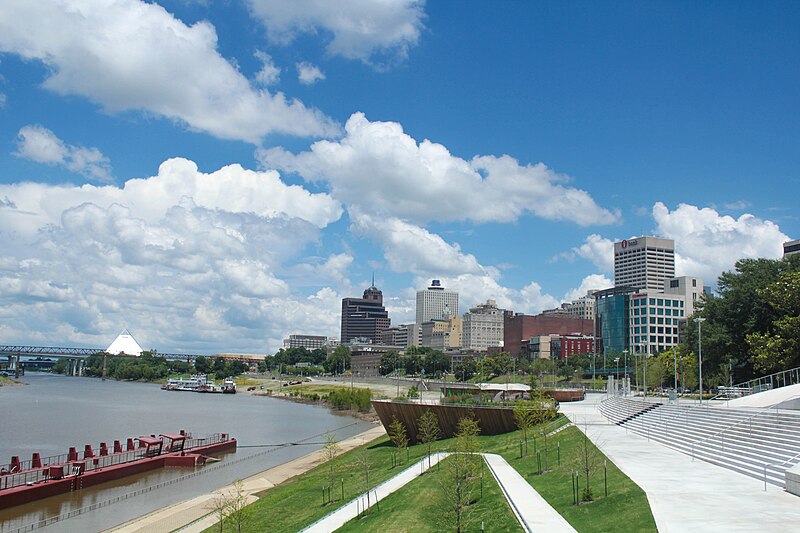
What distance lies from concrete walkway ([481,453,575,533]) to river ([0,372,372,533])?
2278 centimetres

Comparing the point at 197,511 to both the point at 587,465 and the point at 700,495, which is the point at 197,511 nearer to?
the point at 587,465

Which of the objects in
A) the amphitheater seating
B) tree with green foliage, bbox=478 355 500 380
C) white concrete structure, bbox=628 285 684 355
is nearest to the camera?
the amphitheater seating

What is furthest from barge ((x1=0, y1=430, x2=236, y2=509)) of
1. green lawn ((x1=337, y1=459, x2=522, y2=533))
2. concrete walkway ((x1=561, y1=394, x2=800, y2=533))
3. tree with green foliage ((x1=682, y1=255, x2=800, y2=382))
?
tree with green foliage ((x1=682, y1=255, x2=800, y2=382))

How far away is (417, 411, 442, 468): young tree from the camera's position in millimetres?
52031

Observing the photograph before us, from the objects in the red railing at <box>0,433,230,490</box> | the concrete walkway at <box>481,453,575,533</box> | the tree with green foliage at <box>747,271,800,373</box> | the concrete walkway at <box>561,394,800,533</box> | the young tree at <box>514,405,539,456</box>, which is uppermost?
the tree with green foliage at <box>747,271,800,373</box>

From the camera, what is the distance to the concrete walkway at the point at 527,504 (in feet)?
73.6

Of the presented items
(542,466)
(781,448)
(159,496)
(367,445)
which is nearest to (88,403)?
(367,445)

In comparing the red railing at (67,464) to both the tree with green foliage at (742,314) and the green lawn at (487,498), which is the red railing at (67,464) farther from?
the tree with green foliage at (742,314)

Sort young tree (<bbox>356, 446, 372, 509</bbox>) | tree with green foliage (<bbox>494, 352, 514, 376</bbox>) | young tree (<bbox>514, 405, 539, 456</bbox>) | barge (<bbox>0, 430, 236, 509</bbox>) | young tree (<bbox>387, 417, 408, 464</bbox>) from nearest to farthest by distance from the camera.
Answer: young tree (<bbox>356, 446, 372, 509</bbox>), young tree (<bbox>514, 405, 539, 456</bbox>), barge (<bbox>0, 430, 236, 509</bbox>), young tree (<bbox>387, 417, 408, 464</bbox>), tree with green foliage (<bbox>494, 352, 514, 376</bbox>)

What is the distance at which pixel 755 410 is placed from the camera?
3975cm

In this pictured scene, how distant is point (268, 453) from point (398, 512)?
4499 cm

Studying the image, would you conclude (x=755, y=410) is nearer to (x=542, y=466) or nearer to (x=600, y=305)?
(x=542, y=466)

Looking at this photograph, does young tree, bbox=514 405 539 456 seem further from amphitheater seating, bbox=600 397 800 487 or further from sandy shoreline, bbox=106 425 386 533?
sandy shoreline, bbox=106 425 386 533

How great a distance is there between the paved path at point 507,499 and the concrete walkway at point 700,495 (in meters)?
3.45
